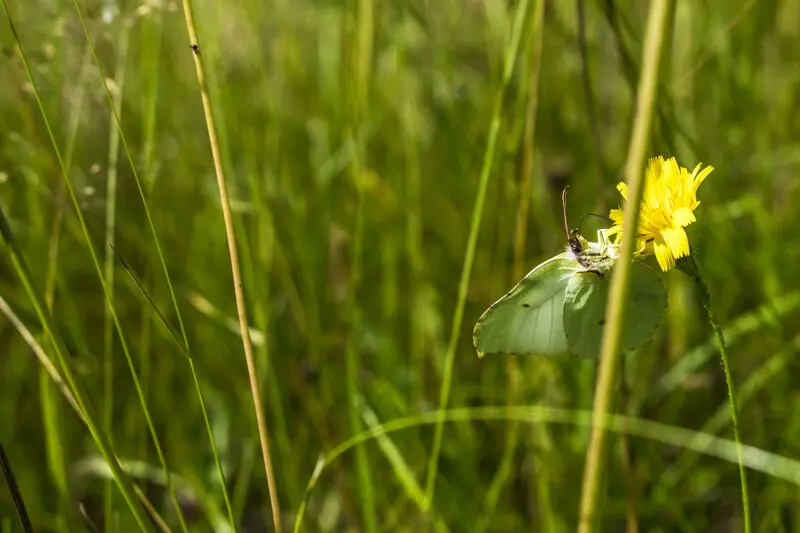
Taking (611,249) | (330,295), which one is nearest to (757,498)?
(611,249)

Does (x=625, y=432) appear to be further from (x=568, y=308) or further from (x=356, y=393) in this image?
(x=356, y=393)

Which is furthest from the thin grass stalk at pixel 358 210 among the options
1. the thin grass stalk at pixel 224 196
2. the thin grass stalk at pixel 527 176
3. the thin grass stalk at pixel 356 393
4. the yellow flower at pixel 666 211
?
the yellow flower at pixel 666 211

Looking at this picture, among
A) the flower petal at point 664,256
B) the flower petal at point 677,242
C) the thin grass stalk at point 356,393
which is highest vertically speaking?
the flower petal at point 677,242

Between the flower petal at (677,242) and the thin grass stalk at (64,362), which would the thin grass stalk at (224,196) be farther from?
the flower petal at (677,242)

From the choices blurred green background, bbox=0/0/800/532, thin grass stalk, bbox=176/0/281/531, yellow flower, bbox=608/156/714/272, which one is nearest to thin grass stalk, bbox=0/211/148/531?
thin grass stalk, bbox=176/0/281/531

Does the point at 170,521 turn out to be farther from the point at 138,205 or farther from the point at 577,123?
the point at 577,123

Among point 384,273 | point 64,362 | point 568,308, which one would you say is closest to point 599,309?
point 568,308
